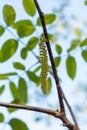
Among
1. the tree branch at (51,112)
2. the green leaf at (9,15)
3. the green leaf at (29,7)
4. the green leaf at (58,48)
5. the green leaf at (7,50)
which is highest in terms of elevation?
the green leaf at (29,7)

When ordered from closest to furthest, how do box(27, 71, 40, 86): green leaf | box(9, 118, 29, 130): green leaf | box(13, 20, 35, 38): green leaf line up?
box(9, 118, 29, 130): green leaf
box(13, 20, 35, 38): green leaf
box(27, 71, 40, 86): green leaf

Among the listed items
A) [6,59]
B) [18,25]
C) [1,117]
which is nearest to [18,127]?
[1,117]

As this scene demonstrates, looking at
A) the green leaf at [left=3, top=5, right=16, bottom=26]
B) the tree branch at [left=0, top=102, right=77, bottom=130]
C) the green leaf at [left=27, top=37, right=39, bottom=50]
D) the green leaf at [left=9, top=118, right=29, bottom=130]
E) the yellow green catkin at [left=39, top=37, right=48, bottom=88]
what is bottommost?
the tree branch at [left=0, top=102, right=77, bottom=130]

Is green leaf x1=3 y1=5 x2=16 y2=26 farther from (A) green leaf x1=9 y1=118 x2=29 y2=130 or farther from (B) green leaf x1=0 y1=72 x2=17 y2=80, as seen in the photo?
(A) green leaf x1=9 y1=118 x2=29 y2=130

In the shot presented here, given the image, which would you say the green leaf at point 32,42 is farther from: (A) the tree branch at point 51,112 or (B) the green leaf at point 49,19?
(A) the tree branch at point 51,112

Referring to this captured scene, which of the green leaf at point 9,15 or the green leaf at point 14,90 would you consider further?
the green leaf at point 14,90

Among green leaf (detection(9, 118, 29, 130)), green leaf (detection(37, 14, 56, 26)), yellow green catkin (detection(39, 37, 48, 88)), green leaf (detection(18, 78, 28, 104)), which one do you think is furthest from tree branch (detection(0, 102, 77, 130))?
green leaf (detection(37, 14, 56, 26))

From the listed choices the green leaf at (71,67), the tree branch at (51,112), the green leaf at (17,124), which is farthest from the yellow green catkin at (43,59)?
the green leaf at (71,67)

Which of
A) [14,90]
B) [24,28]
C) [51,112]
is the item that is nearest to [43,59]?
[51,112]
